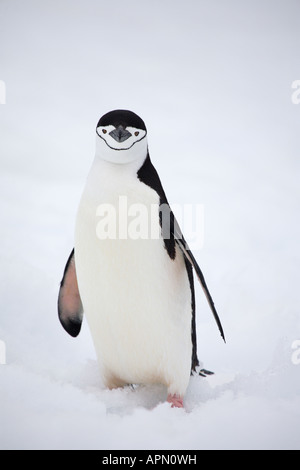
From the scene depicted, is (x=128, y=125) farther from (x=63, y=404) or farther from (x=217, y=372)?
(x=217, y=372)

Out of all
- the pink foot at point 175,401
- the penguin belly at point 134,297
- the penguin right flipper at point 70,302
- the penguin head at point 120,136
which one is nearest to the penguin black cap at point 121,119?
the penguin head at point 120,136

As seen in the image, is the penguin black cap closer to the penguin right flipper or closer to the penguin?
the penguin

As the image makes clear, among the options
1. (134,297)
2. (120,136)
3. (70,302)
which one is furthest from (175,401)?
(120,136)

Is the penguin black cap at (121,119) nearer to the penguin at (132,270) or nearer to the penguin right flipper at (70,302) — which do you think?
the penguin at (132,270)

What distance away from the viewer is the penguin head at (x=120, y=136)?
5.23 ft

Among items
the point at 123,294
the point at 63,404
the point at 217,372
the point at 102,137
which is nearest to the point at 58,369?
the point at 63,404

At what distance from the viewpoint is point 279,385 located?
1734mm

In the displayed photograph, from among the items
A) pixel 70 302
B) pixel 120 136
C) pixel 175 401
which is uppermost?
pixel 120 136

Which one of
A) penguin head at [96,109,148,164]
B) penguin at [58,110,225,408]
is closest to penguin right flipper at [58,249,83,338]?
penguin at [58,110,225,408]

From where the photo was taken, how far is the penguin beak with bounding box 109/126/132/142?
158cm

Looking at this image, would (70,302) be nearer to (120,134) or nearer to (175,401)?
(175,401)

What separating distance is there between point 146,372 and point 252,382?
0.38 m

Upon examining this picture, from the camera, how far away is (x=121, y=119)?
1601 mm

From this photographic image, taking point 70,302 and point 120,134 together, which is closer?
point 120,134
